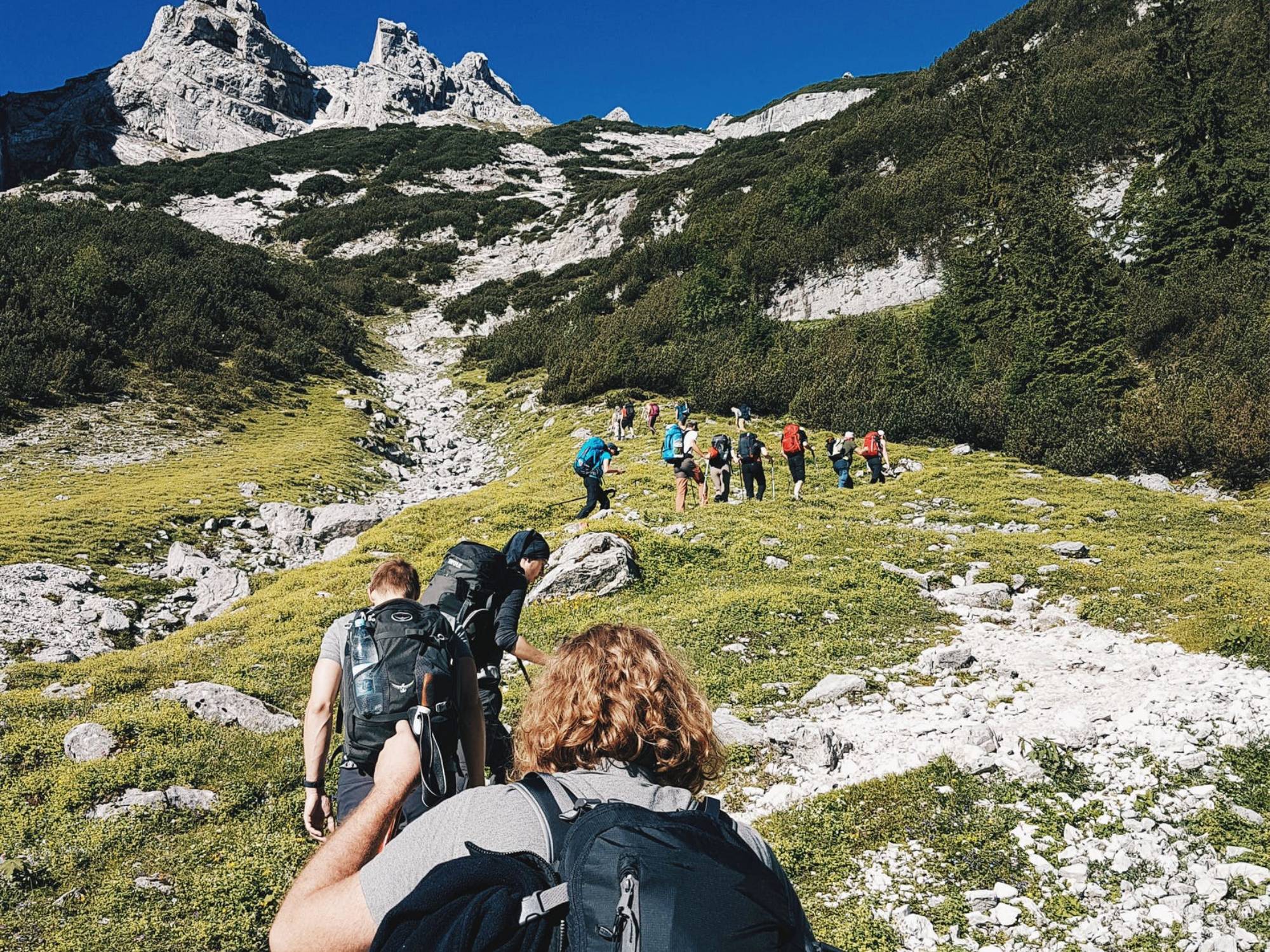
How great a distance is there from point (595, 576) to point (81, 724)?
6608mm

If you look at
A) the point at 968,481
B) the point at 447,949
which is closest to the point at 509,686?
the point at 447,949

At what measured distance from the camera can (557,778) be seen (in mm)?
1905

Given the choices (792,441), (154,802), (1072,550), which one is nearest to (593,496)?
(792,441)

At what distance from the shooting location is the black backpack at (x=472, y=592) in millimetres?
4496

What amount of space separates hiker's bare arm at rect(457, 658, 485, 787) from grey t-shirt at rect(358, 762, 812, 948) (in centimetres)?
130

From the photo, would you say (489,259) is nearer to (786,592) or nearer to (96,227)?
(96,227)

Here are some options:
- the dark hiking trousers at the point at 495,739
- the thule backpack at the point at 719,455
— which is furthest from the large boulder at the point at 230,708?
the thule backpack at the point at 719,455

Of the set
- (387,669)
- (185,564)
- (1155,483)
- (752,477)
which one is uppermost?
(387,669)

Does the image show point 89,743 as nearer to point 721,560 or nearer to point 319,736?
point 319,736

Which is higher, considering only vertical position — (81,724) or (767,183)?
(767,183)

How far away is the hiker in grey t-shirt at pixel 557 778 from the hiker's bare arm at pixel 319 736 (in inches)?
67.1

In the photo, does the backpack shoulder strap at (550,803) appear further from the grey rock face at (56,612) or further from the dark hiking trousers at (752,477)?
the dark hiking trousers at (752,477)

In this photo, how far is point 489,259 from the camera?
216 ft

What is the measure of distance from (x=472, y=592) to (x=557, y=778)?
110 inches
